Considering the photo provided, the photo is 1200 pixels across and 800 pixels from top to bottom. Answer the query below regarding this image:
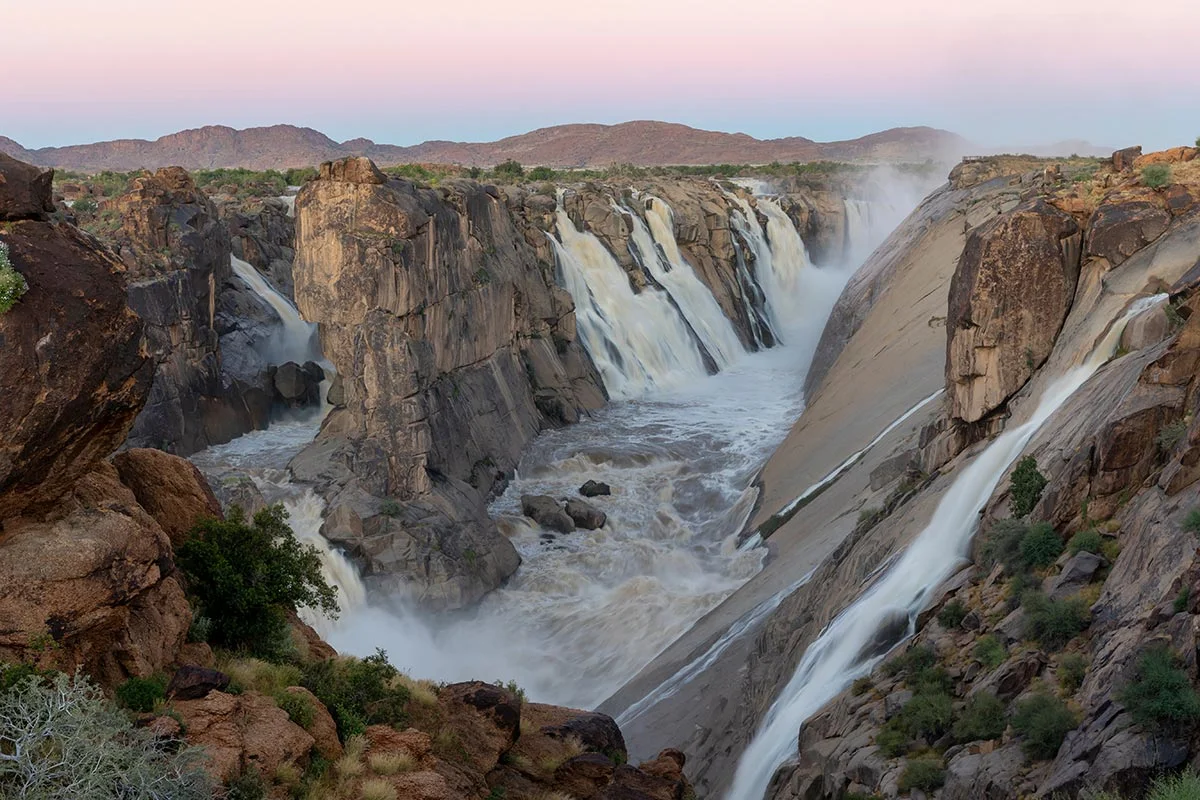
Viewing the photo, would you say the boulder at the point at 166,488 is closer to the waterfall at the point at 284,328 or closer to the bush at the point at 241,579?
the bush at the point at 241,579

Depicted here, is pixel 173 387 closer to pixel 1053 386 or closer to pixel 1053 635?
pixel 1053 386

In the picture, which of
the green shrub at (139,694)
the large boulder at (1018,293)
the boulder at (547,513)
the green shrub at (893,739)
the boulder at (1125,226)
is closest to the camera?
the green shrub at (139,694)

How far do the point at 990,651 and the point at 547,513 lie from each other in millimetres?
20075

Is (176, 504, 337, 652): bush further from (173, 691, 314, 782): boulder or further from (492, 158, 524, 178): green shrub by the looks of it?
(492, 158, 524, 178): green shrub

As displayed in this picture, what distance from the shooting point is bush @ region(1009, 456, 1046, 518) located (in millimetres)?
12406

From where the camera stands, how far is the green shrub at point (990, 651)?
35.0 feet

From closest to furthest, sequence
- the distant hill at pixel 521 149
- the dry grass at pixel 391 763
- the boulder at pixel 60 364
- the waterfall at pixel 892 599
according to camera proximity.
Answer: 1. the boulder at pixel 60 364
2. the dry grass at pixel 391 763
3. the waterfall at pixel 892 599
4. the distant hill at pixel 521 149

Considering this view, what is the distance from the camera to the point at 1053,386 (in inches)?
614

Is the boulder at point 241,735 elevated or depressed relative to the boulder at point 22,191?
depressed

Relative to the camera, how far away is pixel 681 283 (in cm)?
4953

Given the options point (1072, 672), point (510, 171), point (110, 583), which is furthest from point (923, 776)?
point (510, 171)

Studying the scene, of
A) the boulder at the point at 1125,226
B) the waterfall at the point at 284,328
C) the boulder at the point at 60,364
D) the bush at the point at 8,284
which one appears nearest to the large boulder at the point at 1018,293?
the boulder at the point at 1125,226

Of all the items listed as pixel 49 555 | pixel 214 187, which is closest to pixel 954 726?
pixel 49 555

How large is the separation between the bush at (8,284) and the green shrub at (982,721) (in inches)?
358
